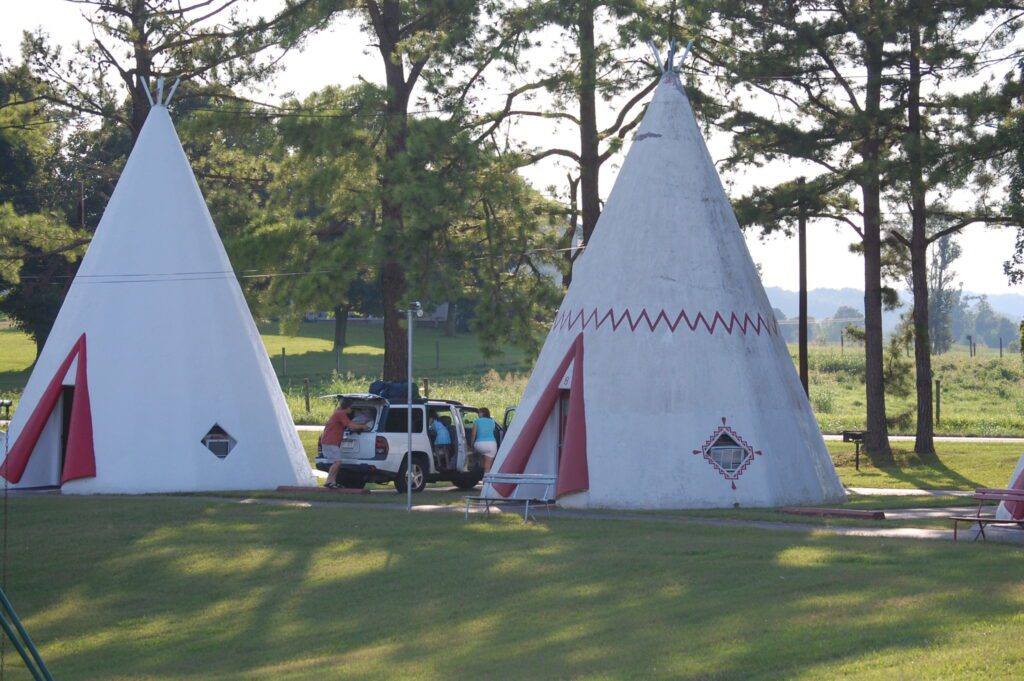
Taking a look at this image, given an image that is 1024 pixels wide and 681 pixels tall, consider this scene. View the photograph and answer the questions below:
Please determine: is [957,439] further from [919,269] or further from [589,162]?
[589,162]

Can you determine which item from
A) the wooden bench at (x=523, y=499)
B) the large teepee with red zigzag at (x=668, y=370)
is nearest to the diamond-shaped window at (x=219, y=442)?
the wooden bench at (x=523, y=499)

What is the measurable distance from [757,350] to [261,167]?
21.5 m

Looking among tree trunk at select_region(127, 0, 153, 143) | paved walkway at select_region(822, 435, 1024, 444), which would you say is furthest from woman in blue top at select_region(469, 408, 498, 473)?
tree trunk at select_region(127, 0, 153, 143)

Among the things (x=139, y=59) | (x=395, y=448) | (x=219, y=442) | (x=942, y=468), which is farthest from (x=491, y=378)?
(x=395, y=448)

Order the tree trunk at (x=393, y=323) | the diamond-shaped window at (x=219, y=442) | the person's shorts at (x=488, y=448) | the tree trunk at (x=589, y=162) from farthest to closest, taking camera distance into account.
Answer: the tree trunk at (x=393, y=323) → the tree trunk at (x=589, y=162) → the person's shorts at (x=488, y=448) → the diamond-shaped window at (x=219, y=442)

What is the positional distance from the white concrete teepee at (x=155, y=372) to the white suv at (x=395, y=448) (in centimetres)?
146

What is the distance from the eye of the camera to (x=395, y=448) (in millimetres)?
21047

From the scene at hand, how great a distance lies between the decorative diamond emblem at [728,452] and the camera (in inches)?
705

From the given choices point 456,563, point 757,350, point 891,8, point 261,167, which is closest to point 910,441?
point 891,8

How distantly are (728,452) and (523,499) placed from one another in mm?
3052

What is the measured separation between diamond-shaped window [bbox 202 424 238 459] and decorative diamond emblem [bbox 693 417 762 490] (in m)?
8.14

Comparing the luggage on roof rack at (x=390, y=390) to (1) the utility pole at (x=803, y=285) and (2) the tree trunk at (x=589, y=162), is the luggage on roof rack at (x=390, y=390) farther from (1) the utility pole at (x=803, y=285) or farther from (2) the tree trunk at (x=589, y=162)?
(1) the utility pole at (x=803, y=285)

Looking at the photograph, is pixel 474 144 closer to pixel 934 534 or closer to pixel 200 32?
pixel 200 32

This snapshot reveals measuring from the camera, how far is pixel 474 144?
28172 mm
